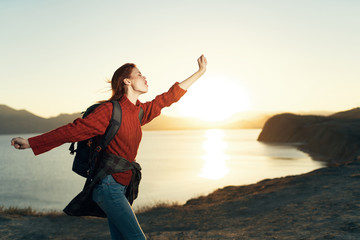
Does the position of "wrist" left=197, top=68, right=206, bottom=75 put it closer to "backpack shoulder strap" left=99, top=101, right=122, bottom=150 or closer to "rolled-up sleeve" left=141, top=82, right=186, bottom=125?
"rolled-up sleeve" left=141, top=82, right=186, bottom=125

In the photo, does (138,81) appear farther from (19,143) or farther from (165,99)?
(19,143)

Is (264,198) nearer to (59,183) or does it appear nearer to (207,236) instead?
(207,236)

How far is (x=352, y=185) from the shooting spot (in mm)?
10398

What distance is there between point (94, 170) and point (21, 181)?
36.9 meters

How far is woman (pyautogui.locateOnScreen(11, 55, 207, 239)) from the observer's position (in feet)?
8.85

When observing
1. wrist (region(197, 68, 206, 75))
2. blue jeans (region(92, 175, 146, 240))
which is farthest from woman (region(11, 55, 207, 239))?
wrist (region(197, 68, 206, 75))

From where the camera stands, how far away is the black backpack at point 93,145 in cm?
288

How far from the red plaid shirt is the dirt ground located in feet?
14.4

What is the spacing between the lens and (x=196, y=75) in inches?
152

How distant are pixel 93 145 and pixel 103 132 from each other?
0.67ft

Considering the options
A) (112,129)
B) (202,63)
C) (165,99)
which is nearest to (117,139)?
(112,129)

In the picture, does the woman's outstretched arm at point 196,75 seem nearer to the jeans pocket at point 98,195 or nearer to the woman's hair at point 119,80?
the woman's hair at point 119,80

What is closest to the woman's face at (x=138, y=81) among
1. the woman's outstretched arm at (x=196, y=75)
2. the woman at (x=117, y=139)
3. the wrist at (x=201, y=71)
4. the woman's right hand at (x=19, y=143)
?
the woman at (x=117, y=139)

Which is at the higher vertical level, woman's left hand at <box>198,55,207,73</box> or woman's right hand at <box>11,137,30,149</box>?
woman's left hand at <box>198,55,207,73</box>
